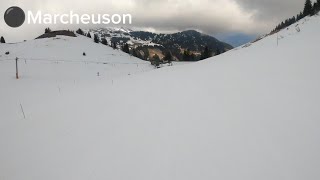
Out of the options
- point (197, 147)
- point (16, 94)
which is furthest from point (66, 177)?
point (16, 94)

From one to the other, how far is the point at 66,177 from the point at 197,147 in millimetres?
1534

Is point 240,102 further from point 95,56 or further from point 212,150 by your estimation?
point 95,56

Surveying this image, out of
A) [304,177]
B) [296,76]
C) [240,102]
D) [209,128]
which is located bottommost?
[304,177]

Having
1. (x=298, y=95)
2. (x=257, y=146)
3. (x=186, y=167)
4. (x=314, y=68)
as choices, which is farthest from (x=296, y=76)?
(x=186, y=167)

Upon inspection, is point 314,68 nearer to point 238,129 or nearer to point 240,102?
point 240,102

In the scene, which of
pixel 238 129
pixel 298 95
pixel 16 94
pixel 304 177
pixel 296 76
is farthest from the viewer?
pixel 16 94

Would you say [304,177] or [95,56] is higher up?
[95,56]

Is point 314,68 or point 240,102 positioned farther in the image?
point 314,68

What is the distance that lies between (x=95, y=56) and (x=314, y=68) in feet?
155

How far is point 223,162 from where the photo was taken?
8.48 feet

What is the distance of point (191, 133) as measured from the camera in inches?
130

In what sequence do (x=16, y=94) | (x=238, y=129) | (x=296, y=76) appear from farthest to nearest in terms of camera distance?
(x=16, y=94) → (x=296, y=76) → (x=238, y=129)

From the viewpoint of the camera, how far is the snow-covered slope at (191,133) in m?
2.54

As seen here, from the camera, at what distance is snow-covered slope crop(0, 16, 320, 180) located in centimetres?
254
